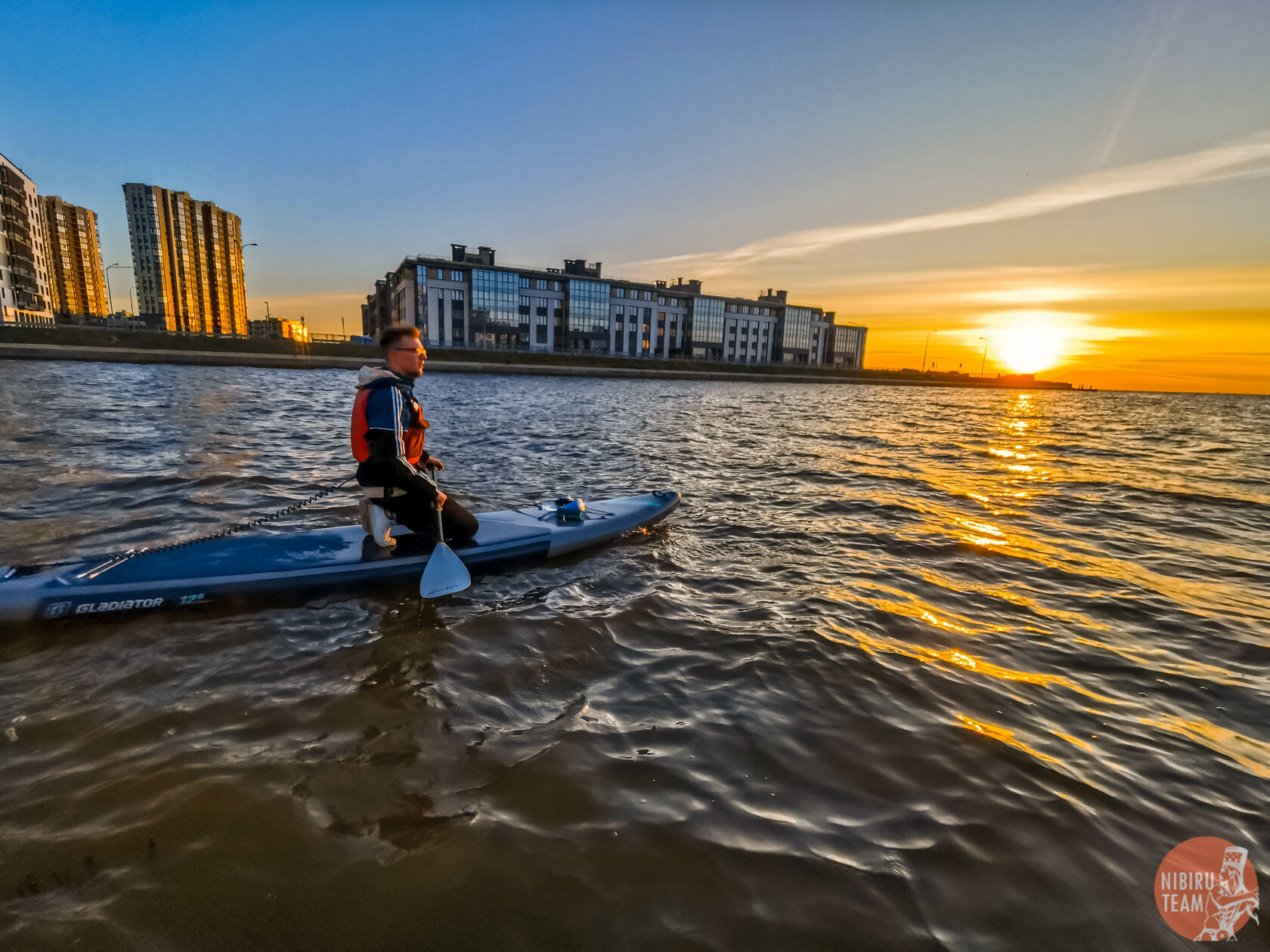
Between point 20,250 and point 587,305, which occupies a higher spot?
point 20,250

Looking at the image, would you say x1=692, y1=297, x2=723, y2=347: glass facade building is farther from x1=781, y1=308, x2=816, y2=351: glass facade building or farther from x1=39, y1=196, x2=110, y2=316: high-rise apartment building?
x1=39, y1=196, x2=110, y2=316: high-rise apartment building

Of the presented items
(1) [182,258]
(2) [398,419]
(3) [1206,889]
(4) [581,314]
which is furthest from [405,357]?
(1) [182,258]

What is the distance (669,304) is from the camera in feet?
316

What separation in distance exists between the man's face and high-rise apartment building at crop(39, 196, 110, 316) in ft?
453

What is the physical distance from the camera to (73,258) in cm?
11525

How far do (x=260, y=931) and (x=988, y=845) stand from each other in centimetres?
317

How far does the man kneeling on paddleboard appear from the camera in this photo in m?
4.73

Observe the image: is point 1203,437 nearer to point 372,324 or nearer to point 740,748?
point 740,748

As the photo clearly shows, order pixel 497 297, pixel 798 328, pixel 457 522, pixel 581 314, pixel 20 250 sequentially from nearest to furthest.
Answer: pixel 457 522 < pixel 20 250 < pixel 497 297 < pixel 581 314 < pixel 798 328

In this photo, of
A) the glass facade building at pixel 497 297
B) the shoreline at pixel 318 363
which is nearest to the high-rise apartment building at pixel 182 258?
the glass facade building at pixel 497 297

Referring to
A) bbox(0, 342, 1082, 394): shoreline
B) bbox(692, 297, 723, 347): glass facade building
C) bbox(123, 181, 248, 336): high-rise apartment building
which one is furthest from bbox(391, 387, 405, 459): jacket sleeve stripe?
bbox(123, 181, 248, 336): high-rise apartment building

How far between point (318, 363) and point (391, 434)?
57.8 metres

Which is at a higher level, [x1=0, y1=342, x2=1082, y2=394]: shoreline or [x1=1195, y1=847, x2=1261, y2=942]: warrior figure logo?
[x1=0, y1=342, x2=1082, y2=394]: shoreline

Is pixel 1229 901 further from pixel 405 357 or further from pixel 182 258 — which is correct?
pixel 182 258
